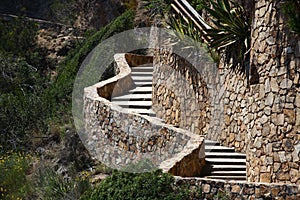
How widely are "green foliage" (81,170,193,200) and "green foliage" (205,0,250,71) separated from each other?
3.16m

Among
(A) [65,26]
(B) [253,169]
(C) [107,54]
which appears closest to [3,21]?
(A) [65,26]

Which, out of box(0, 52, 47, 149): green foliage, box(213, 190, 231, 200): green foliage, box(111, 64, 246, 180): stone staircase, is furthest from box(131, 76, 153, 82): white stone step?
box(213, 190, 231, 200): green foliage

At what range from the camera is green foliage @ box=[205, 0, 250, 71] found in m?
12.0

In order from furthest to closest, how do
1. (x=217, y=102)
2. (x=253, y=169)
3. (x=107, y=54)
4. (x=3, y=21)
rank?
1. (x=3, y=21)
2. (x=107, y=54)
3. (x=217, y=102)
4. (x=253, y=169)

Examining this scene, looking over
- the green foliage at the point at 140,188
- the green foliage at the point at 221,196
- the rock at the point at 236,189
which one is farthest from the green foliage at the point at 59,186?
the rock at the point at 236,189

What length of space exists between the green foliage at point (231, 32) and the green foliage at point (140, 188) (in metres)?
3.16

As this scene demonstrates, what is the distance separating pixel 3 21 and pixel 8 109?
963cm

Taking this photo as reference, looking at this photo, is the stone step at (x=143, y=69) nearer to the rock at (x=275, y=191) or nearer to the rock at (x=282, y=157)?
the rock at (x=282, y=157)

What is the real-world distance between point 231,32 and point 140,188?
3.81 metres

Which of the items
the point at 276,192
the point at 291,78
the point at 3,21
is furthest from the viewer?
the point at 3,21

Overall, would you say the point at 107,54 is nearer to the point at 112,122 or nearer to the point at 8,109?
the point at 8,109

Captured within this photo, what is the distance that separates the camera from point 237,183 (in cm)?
957

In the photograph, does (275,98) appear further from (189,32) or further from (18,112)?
(18,112)

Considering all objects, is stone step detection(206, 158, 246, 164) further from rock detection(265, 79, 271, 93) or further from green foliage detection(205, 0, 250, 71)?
rock detection(265, 79, 271, 93)
